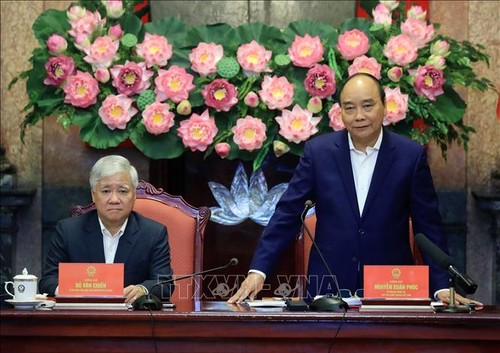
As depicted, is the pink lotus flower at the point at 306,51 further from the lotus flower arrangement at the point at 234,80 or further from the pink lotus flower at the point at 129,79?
the pink lotus flower at the point at 129,79

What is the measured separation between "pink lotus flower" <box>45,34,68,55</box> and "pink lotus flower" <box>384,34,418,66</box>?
4.39 feet

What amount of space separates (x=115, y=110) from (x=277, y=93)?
2.20ft

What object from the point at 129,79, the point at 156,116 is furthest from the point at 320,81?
the point at 129,79

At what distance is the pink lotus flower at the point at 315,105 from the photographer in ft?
15.8

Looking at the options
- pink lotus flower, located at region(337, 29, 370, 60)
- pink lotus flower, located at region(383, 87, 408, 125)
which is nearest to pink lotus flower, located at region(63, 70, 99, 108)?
pink lotus flower, located at region(337, 29, 370, 60)

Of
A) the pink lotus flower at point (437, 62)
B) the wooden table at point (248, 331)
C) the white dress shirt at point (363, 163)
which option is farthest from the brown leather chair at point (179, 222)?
the pink lotus flower at point (437, 62)

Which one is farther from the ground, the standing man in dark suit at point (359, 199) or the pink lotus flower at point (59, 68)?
the pink lotus flower at point (59, 68)

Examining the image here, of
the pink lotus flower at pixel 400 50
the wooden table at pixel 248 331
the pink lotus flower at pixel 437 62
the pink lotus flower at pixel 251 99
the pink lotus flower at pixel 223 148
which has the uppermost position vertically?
the pink lotus flower at pixel 400 50

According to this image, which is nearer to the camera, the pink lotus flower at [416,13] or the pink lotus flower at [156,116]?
the pink lotus flower at [156,116]

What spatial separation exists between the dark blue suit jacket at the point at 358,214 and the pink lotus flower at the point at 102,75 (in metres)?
1.23

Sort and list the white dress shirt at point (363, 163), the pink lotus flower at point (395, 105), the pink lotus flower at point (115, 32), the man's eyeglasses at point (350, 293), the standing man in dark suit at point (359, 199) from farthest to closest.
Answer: the pink lotus flower at point (115, 32), the pink lotus flower at point (395, 105), the white dress shirt at point (363, 163), the standing man in dark suit at point (359, 199), the man's eyeglasses at point (350, 293)

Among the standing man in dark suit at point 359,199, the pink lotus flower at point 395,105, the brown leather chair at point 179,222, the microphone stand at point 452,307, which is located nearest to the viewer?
the microphone stand at point 452,307

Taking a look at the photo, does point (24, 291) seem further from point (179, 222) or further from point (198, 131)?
point (198, 131)

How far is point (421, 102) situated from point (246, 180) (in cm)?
81
